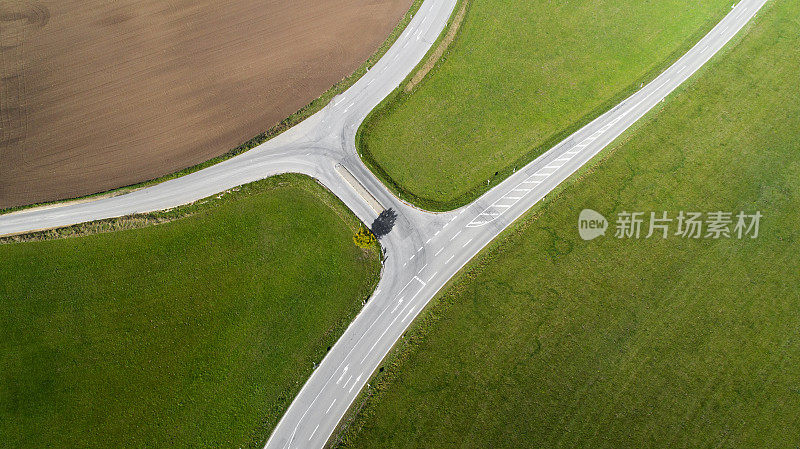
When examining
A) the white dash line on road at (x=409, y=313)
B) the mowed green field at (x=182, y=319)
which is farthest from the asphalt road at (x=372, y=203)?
the mowed green field at (x=182, y=319)

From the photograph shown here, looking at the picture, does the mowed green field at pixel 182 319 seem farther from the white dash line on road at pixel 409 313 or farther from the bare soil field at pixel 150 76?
the bare soil field at pixel 150 76

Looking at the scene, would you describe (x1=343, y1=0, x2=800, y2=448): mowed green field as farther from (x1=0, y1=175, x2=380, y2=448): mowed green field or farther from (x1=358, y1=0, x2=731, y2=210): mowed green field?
(x1=0, y1=175, x2=380, y2=448): mowed green field

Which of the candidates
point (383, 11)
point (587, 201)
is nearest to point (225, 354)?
point (587, 201)

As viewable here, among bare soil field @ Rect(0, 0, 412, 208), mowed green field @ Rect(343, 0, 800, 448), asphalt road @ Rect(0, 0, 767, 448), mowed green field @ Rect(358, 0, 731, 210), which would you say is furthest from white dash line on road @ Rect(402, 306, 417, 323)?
bare soil field @ Rect(0, 0, 412, 208)

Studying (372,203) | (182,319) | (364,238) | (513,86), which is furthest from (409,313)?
(513,86)

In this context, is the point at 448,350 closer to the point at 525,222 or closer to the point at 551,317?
the point at 551,317

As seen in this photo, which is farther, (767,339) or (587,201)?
(587,201)
